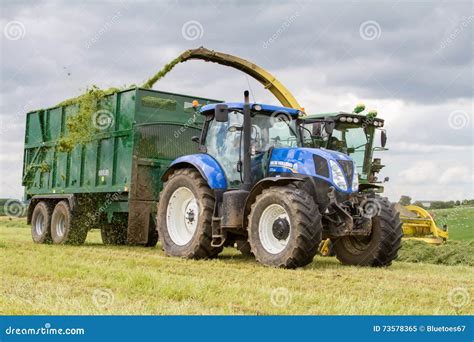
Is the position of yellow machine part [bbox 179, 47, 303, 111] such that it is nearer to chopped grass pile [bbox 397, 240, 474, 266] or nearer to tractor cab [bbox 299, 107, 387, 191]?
tractor cab [bbox 299, 107, 387, 191]

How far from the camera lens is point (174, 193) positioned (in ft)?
36.3

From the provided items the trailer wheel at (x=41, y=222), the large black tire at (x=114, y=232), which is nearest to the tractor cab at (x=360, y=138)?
the large black tire at (x=114, y=232)

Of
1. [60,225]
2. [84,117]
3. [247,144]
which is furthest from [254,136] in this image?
[60,225]

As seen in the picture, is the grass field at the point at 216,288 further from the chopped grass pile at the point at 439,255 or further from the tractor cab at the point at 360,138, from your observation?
the tractor cab at the point at 360,138

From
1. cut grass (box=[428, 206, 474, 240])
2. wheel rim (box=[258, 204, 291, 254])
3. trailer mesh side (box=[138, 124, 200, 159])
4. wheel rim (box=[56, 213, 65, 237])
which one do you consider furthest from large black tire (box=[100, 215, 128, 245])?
cut grass (box=[428, 206, 474, 240])

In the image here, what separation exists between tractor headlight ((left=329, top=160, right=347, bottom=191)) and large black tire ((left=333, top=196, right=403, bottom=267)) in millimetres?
731

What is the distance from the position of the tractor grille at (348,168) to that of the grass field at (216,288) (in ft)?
4.27

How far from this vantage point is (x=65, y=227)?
→ 14.3 meters

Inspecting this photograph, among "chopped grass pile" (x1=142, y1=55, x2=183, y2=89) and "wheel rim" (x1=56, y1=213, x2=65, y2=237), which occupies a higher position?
"chopped grass pile" (x1=142, y1=55, x2=183, y2=89)

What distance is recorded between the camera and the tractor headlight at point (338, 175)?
31.3 feet

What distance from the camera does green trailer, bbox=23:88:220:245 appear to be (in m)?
12.5

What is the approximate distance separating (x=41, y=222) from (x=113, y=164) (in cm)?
346

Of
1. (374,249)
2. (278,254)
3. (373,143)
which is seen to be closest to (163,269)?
(278,254)

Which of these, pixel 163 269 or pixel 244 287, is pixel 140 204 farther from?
pixel 244 287
